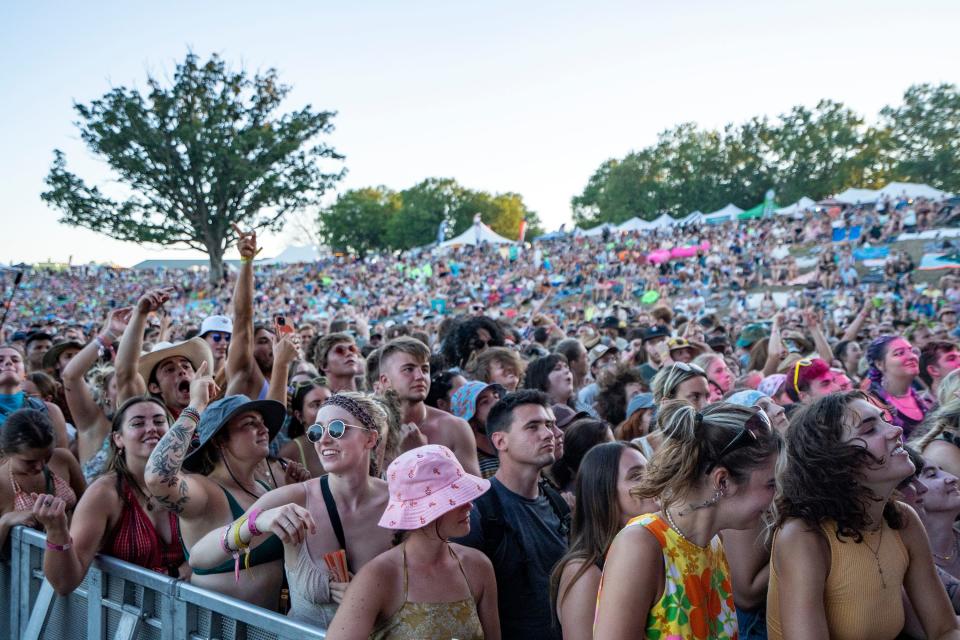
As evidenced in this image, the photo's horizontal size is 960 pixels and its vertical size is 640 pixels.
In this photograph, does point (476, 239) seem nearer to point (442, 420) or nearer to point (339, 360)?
point (339, 360)

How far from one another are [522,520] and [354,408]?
2.64ft

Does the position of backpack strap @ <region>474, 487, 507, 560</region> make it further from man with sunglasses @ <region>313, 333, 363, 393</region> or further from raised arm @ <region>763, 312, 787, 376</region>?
raised arm @ <region>763, 312, 787, 376</region>

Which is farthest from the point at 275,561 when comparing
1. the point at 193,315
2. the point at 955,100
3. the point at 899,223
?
the point at 955,100

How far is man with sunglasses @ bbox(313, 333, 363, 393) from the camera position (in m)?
5.68

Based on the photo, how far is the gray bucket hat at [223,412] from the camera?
3326mm

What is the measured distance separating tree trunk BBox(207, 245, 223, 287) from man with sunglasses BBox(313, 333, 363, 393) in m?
37.5

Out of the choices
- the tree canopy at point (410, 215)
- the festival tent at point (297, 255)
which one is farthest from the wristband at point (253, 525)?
the tree canopy at point (410, 215)

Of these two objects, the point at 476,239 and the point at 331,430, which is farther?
the point at 476,239

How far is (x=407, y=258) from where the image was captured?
46.0 m

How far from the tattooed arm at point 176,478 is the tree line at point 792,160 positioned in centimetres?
6002

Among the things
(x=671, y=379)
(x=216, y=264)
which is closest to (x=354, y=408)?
(x=671, y=379)

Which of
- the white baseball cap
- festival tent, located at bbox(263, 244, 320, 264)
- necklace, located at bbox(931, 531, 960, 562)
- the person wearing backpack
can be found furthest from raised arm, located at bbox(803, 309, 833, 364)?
festival tent, located at bbox(263, 244, 320, 264)

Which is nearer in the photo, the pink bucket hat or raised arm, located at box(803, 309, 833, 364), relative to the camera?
the pink bucket hat

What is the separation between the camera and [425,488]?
8.13ft
